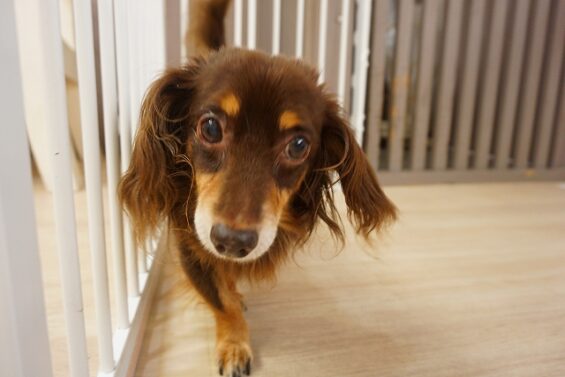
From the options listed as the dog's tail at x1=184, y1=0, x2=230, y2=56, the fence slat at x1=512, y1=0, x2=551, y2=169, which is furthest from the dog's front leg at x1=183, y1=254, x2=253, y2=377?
the fence slat at x1=512, y1=0, x2=551, y2=169

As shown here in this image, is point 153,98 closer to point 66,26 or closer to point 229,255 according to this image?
point 229,255

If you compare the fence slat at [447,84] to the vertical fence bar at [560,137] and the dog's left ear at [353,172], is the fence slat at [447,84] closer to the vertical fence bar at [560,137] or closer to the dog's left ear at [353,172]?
the vertical fence bar at [560,137]

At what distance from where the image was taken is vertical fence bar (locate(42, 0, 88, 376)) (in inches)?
20.7

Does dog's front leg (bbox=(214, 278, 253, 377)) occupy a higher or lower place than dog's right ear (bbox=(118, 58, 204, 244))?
lower

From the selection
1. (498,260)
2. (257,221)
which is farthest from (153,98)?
(498,260)

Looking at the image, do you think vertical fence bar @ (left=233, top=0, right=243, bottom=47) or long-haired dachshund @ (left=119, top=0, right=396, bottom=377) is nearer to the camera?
long-haired dachshund @ (left=119, top=0, right=396, bottom=377)

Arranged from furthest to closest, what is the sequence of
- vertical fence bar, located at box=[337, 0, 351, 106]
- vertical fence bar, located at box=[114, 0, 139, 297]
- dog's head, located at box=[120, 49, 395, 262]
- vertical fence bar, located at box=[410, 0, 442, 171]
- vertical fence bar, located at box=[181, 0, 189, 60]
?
vertical fence bar, located at box=[410, 0, 442, 171], vertical fence bar, located at box=[337, 0, 351, 106], vertical fence bar, located at box=[181, 0, 189, 60], vertical fence bar, located at box=[114, 0, 139, 297], dog's head, located at box=[120, 49, 395, 262]

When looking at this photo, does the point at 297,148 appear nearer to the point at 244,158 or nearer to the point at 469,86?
the point at 244,158

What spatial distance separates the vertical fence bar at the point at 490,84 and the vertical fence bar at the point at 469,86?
1.7 inches

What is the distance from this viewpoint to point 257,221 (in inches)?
29.7

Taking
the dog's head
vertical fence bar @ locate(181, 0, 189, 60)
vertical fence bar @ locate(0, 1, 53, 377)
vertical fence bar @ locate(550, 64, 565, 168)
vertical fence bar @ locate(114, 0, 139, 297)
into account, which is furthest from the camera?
vertical fence bar @ locate(550, 64, 565, 168)

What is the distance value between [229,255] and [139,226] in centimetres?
27

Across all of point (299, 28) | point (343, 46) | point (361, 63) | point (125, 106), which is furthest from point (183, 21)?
point (125, 106)

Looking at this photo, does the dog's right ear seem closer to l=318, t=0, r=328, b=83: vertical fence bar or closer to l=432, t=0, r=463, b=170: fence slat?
l=318, t=0, r=328, b=83: vertical fence bar
